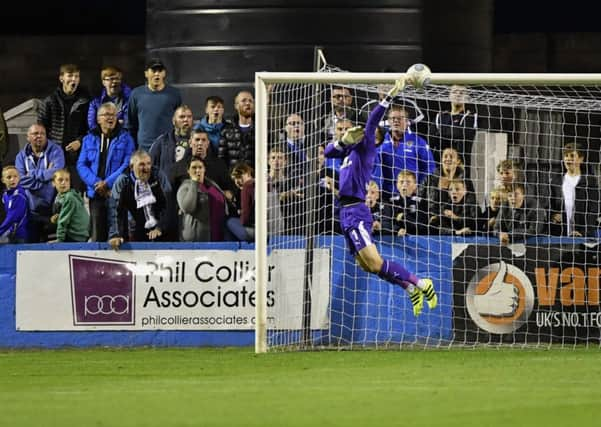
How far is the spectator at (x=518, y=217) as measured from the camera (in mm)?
16781

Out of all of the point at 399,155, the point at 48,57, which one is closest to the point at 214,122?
the point at 399,155

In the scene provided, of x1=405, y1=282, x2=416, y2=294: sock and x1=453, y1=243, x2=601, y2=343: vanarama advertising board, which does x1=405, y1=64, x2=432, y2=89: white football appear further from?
x1=453, y1=243, x2=601, y2=343: vanarama advertising board

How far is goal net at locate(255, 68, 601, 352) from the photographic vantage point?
16.7m

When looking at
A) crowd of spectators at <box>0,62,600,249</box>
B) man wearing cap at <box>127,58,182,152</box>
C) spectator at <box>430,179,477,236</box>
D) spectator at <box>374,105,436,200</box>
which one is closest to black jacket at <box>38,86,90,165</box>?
crowd of spectators at <box>0,62,600,249</box>

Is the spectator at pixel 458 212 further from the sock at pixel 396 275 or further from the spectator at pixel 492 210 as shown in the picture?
the sock at pixel 396 275

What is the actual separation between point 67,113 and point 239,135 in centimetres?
198

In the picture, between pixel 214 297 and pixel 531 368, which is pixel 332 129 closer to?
pixel 214 297

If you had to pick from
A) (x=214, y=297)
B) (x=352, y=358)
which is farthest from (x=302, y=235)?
(x=352, y=358)

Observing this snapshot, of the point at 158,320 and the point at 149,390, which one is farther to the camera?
the point at 158,320

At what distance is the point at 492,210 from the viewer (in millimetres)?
16844

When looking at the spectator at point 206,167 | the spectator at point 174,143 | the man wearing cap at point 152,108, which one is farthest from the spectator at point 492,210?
the man wearing cap at point 152,108

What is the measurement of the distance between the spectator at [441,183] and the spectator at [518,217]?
0.42m

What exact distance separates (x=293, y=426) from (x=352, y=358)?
5.04 meters

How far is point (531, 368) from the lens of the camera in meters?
13.7
